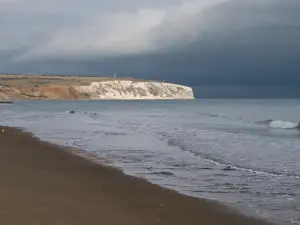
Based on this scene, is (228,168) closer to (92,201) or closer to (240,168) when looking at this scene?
(240,168)

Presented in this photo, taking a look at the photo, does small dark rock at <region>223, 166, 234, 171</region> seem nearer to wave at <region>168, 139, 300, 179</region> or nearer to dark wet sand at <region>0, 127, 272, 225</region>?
wave at <region>168, 139, 300, 179</region>

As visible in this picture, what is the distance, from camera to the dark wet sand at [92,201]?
7.75 metres

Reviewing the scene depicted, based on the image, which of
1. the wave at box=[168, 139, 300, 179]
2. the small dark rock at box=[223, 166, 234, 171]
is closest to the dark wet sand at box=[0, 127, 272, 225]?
the small dark rock at box=[223, 166, 234, 171]

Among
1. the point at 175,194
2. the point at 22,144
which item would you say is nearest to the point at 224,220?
the point at 175,194

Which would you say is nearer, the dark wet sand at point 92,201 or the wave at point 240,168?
the dark wet sand at point 92,201

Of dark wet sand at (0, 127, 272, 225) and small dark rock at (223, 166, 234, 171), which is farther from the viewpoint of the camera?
small dark rock at (223, 166, 234, 171)

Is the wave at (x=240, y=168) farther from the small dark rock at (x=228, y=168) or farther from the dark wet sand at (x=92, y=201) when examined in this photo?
the dark wet sand at (x=92, y=201)

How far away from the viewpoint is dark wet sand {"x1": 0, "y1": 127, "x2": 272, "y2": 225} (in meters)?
7.75

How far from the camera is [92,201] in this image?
920cm

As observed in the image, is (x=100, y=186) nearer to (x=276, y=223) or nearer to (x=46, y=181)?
(x=46, y=181)

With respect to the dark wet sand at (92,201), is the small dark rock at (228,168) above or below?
below

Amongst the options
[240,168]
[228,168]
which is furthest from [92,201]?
[240,168]

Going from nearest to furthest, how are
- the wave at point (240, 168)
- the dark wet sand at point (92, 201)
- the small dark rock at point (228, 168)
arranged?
the dark wet sand at point (92, 201) < the wave at point (240, 168) < the small dark rock at point (228, 168)

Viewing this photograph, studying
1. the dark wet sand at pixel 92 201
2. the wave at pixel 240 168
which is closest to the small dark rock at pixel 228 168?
the wave at pixel 240 168
